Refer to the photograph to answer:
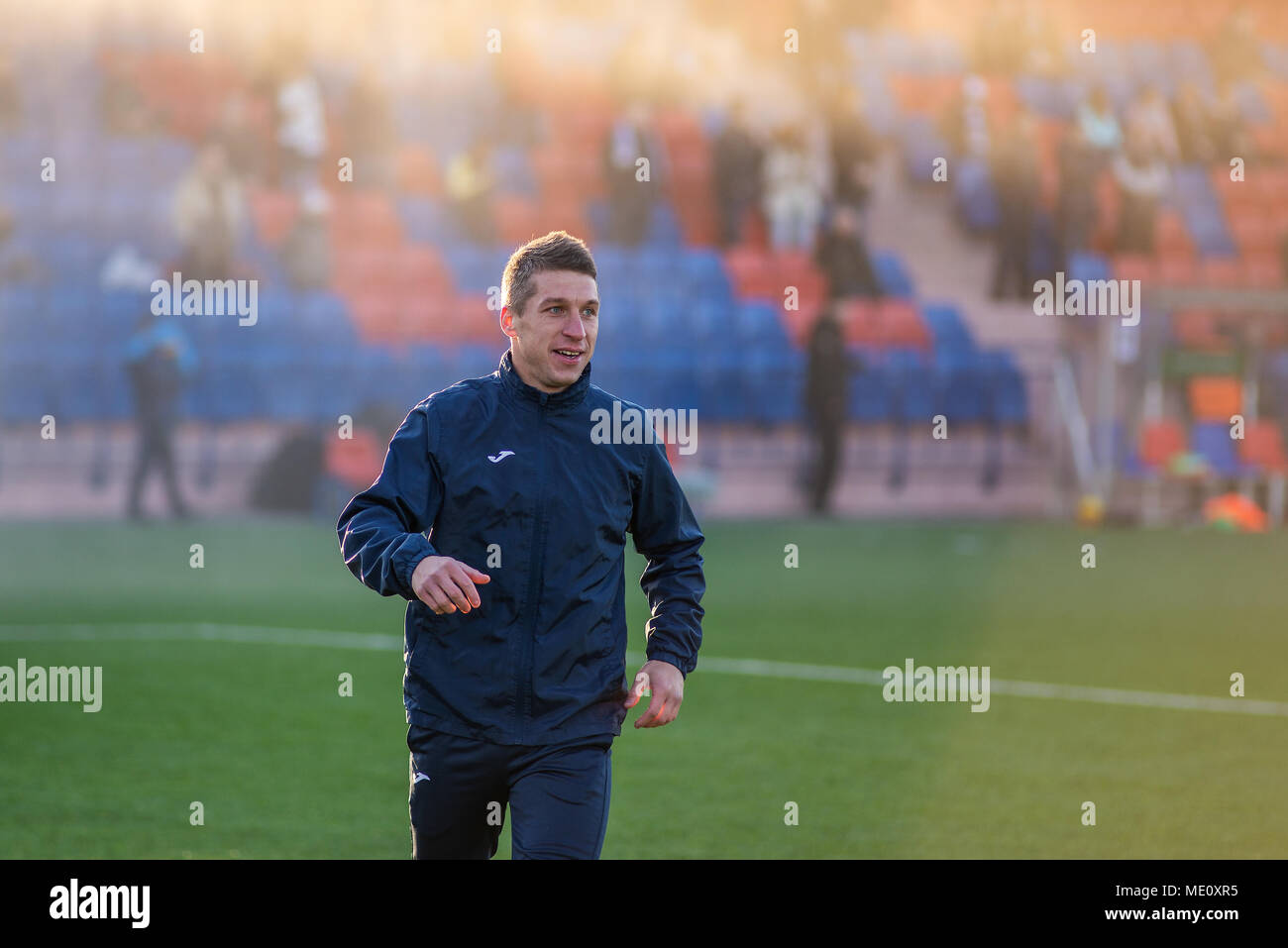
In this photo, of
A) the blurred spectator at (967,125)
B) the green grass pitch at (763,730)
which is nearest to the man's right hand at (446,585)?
the green grass pitch at (763,730)

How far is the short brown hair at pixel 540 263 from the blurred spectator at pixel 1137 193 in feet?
69.8

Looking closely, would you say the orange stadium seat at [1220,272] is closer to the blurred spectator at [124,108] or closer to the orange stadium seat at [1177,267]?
the orange stadium seat at [1177,267]

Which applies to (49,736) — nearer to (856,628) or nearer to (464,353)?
(856,628)

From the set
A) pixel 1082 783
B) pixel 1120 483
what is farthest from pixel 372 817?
pixel 1120 483

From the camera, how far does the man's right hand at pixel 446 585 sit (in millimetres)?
3303

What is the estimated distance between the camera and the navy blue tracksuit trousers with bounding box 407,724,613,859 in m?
3.61

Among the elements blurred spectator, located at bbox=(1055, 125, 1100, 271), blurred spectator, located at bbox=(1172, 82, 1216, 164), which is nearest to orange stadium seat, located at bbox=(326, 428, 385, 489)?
blurred spectator, located at bbox=(1055, 125, 1100, 271)

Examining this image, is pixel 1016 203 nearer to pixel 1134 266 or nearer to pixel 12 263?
pixel 1134 266

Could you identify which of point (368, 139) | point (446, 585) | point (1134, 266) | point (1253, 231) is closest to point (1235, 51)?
point (1253, 231)

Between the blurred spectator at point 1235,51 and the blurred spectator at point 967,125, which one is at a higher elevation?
the blurred spectator at point 1235,51

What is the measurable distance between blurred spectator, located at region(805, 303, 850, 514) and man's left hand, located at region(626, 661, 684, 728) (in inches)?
588

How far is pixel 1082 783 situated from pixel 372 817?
9.11ft

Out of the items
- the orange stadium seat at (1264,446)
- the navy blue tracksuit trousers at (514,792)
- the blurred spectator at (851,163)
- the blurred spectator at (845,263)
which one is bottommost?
the navy blue tracksuit trousers at (514,792)

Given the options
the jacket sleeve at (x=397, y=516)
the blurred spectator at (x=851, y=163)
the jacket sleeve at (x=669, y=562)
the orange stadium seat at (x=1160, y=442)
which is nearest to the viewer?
the jacket sleeve at (x=397, y=516)
